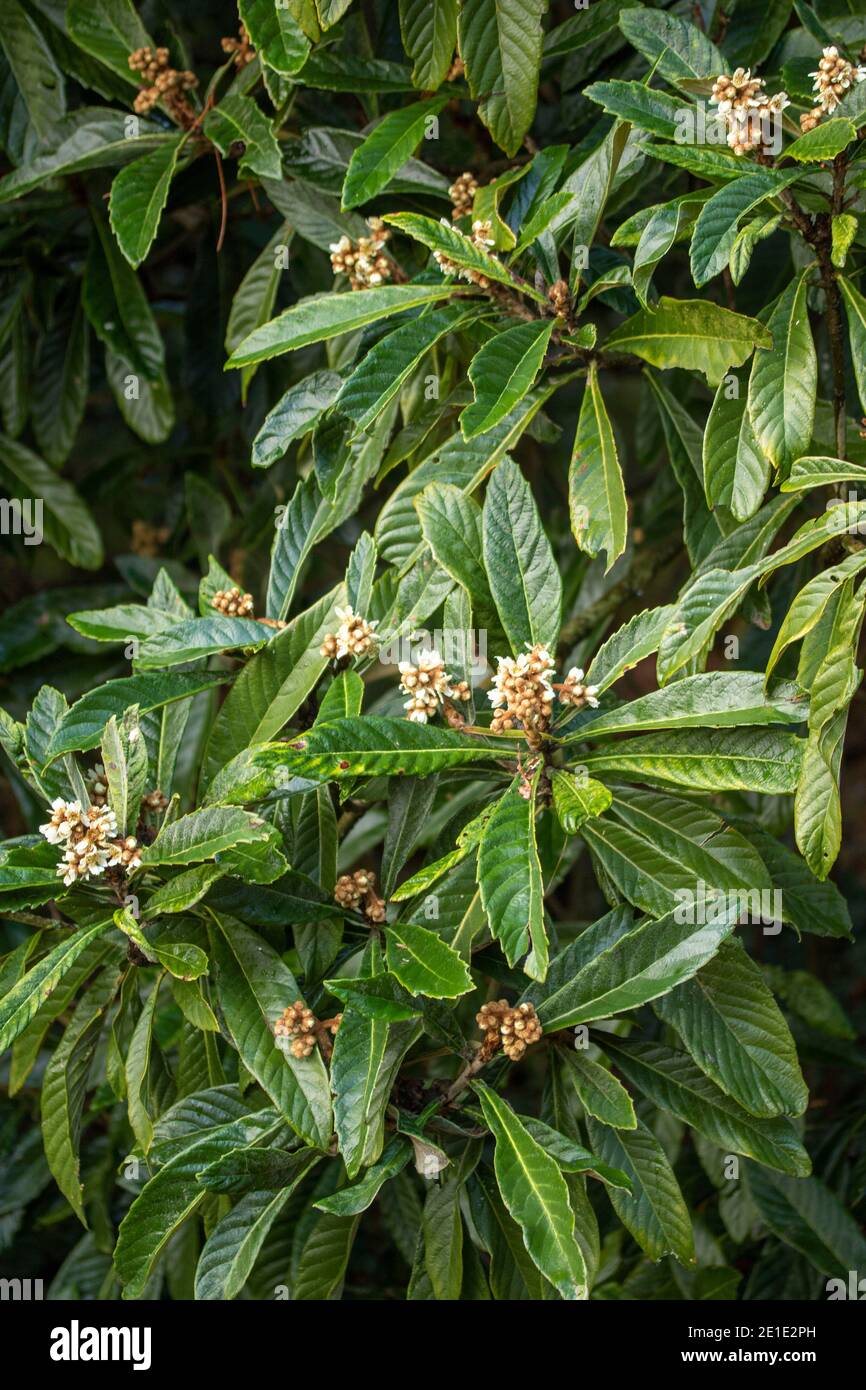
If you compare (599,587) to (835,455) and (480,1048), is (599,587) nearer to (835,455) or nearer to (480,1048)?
(835,455)

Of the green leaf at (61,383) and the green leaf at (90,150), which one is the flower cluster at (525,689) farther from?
the green leaf at (61,383)

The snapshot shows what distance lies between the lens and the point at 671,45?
57.3 inches

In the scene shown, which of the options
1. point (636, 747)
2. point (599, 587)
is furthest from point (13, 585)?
point (636, 747)

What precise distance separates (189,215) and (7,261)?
1.12 feet

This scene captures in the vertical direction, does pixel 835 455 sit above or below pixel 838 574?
above

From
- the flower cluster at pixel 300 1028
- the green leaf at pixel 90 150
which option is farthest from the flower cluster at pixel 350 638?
the green leaf at pixel 90 150

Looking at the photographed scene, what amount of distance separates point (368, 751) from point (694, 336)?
55 cm

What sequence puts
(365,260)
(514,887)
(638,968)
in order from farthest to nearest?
1. (365,260)
2. (638,968)
3. (514,887)

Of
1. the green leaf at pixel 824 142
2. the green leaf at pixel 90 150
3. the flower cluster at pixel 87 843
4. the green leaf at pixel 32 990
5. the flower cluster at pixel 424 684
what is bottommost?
the green leaf at pixel 32 990

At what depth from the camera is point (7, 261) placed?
7.32ft

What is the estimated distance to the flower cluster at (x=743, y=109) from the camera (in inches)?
51.0

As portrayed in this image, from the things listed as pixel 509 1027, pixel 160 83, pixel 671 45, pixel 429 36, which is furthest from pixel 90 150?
pixel 509 1027

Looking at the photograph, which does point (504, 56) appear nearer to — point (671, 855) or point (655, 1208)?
point (671, 855)

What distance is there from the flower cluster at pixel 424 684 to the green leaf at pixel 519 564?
0.09 metres
